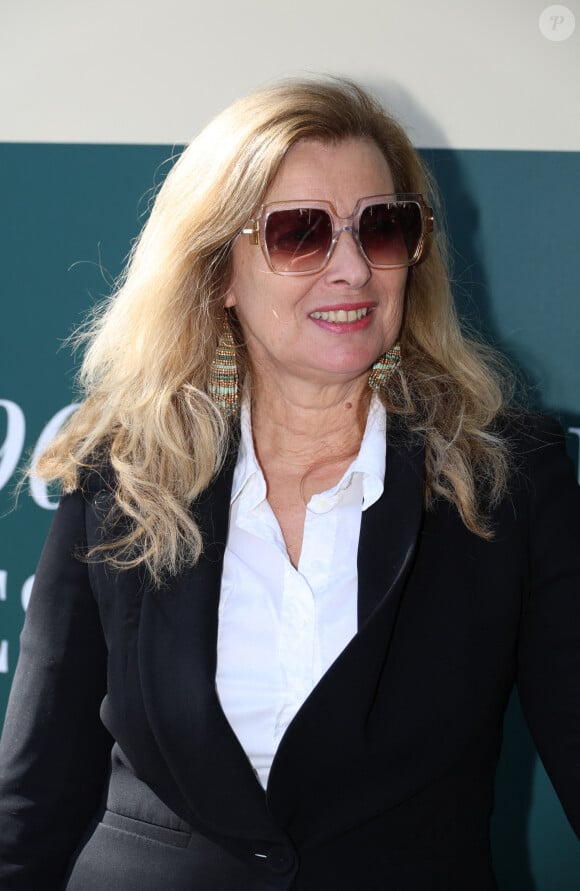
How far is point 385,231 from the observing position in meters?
1.58

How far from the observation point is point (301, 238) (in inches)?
61.2

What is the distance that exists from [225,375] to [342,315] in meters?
0.32

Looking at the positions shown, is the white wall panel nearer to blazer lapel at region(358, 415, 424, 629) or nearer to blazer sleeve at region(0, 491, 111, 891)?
blazer lapel at region(358, 415, 424, 629)

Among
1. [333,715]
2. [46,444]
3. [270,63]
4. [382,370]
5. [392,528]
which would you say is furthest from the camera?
[46,444]

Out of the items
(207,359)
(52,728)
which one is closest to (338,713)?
(52,728)

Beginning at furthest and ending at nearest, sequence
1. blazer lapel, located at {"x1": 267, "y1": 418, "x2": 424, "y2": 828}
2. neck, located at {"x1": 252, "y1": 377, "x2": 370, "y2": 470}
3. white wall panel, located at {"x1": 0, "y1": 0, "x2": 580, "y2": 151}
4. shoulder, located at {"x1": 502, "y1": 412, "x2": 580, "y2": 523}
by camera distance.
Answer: white wall panel, located at {"x1": 0, "y1": 0, "x2": 580, "y2": 151}
neck, located at {"x1": 252, "y1": 377, "x2": 370, "y2": 470}
shoulder, located at {"x1": 502, "y1": 412, "x2": 580, "y2": 523}
blazer lapel, located at {"x1": 267, "y1": 418, "x2": 424, "y2": 828}

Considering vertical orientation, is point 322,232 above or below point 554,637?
above

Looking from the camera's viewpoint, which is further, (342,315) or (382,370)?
(382,370)

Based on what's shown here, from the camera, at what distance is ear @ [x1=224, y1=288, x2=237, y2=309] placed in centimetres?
178

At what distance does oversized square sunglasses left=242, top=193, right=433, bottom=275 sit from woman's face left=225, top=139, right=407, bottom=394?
0.01 metres

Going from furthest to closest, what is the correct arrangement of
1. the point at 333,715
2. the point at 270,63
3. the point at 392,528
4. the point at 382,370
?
the point at 270,63 < the point at 382,370 < the point at 392,528 < the point at 333,715

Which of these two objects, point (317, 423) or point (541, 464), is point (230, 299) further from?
point (541, 464)

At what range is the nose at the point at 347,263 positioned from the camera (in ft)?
5.11

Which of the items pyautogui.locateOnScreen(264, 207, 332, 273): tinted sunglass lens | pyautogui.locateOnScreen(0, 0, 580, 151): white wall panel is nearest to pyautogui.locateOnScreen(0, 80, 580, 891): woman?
pyautogui.locateOnScreen(264, 207, 332, 273): tinted sunglass lens
